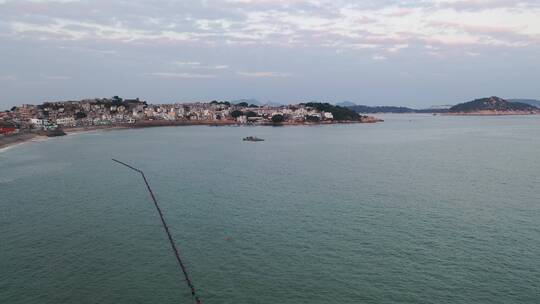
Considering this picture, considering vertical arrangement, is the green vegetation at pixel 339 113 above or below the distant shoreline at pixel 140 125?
above

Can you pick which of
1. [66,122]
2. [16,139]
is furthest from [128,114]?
[16,139]

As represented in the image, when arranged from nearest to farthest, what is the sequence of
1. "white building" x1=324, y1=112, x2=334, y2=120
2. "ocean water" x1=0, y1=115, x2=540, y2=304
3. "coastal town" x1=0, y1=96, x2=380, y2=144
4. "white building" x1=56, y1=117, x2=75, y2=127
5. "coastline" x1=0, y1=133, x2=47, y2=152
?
1. "ocean water" x1=0, y1=115, x2=540, y2=304
2. "coastline" x1=0, y1=133, x2=47, y2=152
3. "white building" x1=56, y1=117, x2=75, y2=127
4. "coastal town" x1=0, y1=96, x2=380, y2=144
5. "white building" x1=324, y1=112, x2=334, y2=120

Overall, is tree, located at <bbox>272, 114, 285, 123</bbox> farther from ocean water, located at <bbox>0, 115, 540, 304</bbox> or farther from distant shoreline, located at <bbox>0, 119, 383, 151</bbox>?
ocean water, located at <bbox>0, 115, 540, 304</bbox>

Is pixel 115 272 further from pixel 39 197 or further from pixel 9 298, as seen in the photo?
pixel 39 197

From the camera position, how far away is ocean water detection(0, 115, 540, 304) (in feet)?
47.3

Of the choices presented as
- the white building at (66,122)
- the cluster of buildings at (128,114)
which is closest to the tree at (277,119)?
the cluster of buildings at (128,114)

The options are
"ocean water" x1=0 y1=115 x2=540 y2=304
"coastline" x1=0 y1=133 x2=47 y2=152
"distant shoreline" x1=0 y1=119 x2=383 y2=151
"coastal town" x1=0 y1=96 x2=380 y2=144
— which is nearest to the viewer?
"ocean water" x1=0 y1=115 x2=540 y2=304

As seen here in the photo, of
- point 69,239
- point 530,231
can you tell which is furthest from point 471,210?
point 69,239

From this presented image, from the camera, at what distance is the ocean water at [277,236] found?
14414mm

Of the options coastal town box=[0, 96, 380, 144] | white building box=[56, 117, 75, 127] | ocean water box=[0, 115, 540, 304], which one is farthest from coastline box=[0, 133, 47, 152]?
coastal town box=[0, 96, 380, 144]

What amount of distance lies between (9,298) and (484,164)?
39667 millimetres

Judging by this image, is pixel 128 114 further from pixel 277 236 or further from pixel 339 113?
pixel 277 236

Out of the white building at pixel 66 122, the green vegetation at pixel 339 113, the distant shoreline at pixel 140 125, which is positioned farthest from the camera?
the green vegetation at pixel 339 113

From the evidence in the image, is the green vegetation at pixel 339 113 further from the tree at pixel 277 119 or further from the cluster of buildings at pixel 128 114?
the tree at pixel 277 119
